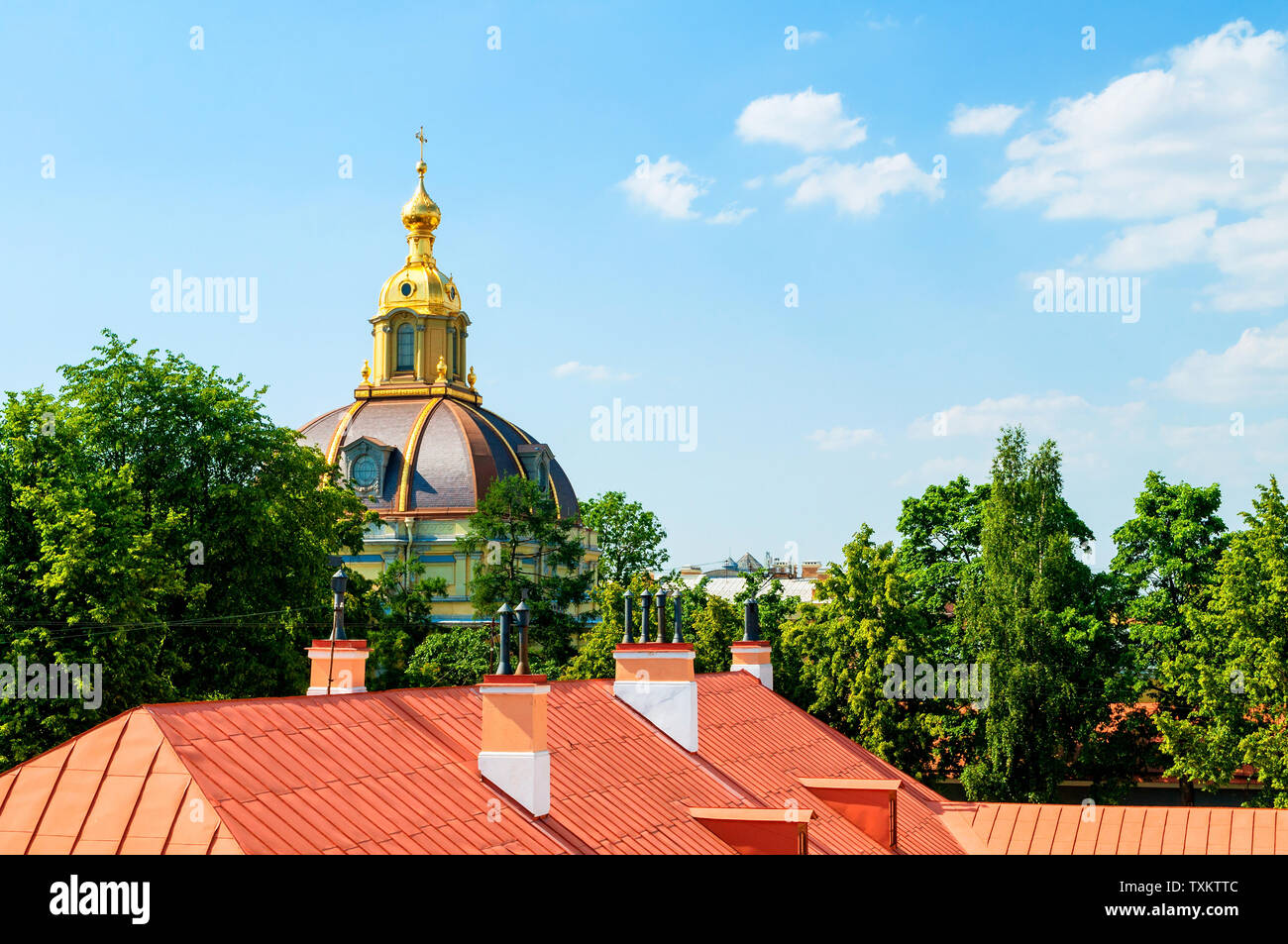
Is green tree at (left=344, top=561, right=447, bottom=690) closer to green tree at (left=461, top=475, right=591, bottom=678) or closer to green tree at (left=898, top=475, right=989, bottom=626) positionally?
green tree at (left=461, top=475, right=591, bottom=678)

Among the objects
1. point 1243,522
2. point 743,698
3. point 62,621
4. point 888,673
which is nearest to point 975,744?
point 888,673

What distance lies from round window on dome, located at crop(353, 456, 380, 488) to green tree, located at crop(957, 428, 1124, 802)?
3333cm

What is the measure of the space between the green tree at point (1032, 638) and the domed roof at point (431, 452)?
94.1ft

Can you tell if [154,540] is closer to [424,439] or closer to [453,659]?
[453,659]

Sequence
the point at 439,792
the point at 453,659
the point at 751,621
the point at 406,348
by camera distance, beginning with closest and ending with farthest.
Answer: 1. the point at 439,792
2. the point at 751,621
3. the point at 453,659
4. the point at 406,348

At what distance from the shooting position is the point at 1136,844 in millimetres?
18766

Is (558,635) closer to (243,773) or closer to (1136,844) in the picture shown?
(1136,844)

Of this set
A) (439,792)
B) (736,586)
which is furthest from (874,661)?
(736,586)

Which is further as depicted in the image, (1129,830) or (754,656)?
(754,656)

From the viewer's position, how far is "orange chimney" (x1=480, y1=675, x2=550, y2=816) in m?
13.1

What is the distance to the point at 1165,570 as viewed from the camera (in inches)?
1431

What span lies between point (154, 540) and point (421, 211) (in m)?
47.3
